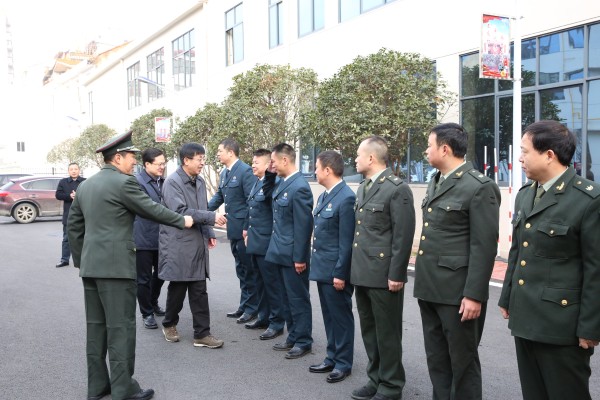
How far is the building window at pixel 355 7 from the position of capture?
50.5 feet

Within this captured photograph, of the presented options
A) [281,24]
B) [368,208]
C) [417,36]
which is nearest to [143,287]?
[368,208]

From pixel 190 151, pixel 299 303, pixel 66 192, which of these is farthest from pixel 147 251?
pixel 66 192

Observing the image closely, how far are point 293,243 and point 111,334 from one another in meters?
1.82

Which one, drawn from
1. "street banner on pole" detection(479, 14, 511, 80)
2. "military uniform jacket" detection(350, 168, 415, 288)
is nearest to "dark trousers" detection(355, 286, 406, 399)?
"military uniform jacket" detection(350, 168, 415, 288)

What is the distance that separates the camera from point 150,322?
22.1 feet

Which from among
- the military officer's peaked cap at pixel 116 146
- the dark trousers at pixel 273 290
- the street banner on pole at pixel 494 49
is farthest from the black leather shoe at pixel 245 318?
the street banner on pole at pixel 494 49

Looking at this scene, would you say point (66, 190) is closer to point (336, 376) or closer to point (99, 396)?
point (99, 396)

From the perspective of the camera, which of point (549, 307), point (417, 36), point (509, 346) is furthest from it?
point (417, 36)

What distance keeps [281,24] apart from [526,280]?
1837cm

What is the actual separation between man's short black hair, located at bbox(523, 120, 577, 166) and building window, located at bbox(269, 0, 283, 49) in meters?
18.0

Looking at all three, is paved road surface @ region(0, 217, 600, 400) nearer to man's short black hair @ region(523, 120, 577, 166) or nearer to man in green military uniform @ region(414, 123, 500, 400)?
man in green military uniform @ region(414, 123, 500, 400)

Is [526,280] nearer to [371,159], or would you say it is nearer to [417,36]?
[371,159]

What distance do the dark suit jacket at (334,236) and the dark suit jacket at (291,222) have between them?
367 millimetres

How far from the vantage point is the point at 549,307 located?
9.75ft
